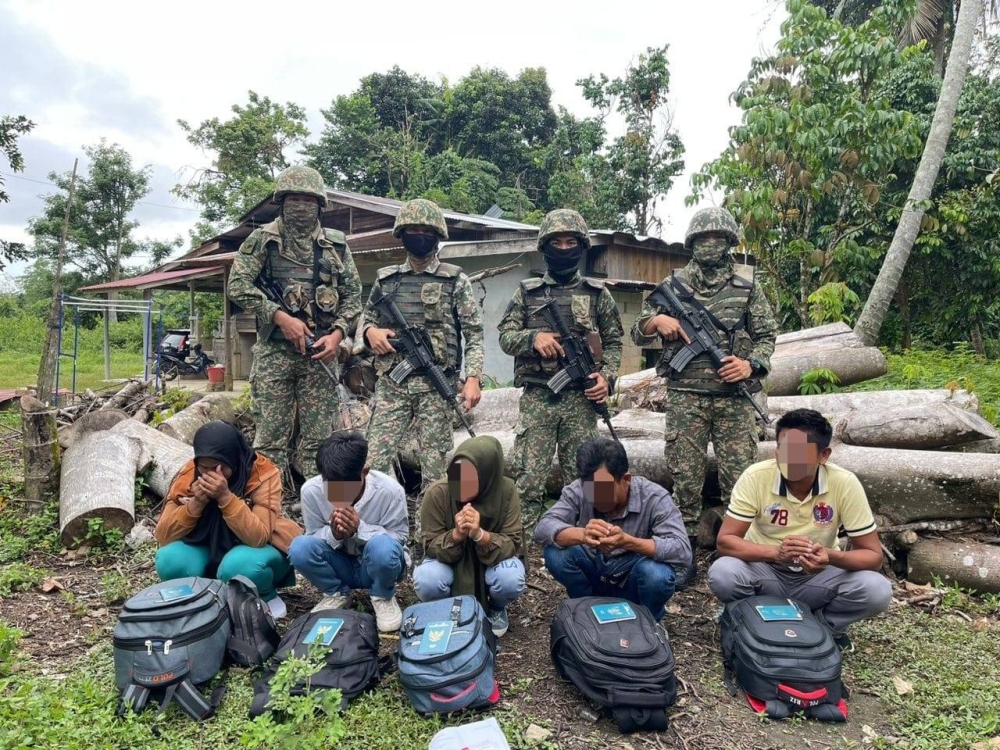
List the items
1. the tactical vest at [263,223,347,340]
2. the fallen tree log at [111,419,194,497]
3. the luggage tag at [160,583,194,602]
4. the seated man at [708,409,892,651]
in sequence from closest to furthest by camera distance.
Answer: the luggage tag at [160,583,194,602] < the seated man at [708,409,892,651] < the tactical vest at [263,223,347,340] < the fallen tree log at [111,419,194,497]

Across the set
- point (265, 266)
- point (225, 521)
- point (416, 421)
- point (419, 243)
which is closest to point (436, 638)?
point (225, 521)

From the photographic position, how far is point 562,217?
4391 millimetres

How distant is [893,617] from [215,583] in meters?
3.73

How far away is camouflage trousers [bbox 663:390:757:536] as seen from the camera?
14.2 feet

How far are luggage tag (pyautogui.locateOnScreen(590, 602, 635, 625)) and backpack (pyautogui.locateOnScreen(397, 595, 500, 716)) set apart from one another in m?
0.52

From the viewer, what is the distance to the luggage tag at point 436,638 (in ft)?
9.10

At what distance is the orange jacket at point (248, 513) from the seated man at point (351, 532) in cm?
17

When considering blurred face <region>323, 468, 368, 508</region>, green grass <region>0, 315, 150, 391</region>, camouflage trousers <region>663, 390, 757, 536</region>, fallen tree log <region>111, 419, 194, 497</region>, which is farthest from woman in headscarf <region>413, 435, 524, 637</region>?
green grass <region>0, 315, 150, 391</region>

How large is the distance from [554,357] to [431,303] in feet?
3.09

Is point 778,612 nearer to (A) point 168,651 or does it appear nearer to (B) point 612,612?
(B) point 612,612

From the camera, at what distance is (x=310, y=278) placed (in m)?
4.84

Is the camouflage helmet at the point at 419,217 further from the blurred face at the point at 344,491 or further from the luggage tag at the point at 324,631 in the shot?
the luggage tag at the point at 324,631

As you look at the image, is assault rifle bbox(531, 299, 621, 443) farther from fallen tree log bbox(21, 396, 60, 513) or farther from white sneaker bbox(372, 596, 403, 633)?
fallen tree log bbox(21, 396, 60, 513)

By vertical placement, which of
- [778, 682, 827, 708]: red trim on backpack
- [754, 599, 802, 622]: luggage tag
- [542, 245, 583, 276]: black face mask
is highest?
[542, 245, 583, 276]: black face mask
